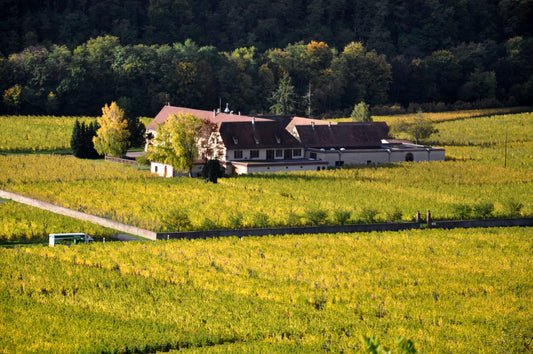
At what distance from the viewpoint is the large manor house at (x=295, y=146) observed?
74125mm

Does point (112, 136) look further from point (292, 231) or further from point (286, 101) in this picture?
point (292, 231)

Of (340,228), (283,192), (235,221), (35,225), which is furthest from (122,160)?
(340,228)

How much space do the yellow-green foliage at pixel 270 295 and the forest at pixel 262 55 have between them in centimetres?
6537

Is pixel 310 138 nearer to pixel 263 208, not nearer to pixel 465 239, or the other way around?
pixel 263 208

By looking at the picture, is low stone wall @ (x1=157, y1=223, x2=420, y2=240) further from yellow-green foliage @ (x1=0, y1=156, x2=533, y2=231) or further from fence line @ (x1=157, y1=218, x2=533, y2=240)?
yellow-green foliage @ (x1=0, y1=156, x2=533, y2=231)

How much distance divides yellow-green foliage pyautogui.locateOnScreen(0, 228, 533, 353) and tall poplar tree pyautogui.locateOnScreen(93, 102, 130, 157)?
36.3 m

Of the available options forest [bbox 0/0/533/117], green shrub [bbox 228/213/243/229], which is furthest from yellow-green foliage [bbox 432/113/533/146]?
green shrub [bbox 228/213/243/229]

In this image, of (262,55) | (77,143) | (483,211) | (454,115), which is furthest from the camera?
(262,55)

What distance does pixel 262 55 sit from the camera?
135 meters

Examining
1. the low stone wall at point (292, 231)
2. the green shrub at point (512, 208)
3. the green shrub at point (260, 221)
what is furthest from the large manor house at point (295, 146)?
the green shrub at point (512, 208)

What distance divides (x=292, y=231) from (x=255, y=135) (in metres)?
27.3

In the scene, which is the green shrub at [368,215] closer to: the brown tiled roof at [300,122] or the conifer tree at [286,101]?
the brown tiled roof at [300,122]

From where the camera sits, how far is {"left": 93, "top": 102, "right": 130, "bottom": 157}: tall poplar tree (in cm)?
8138

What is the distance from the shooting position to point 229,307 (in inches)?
1383
